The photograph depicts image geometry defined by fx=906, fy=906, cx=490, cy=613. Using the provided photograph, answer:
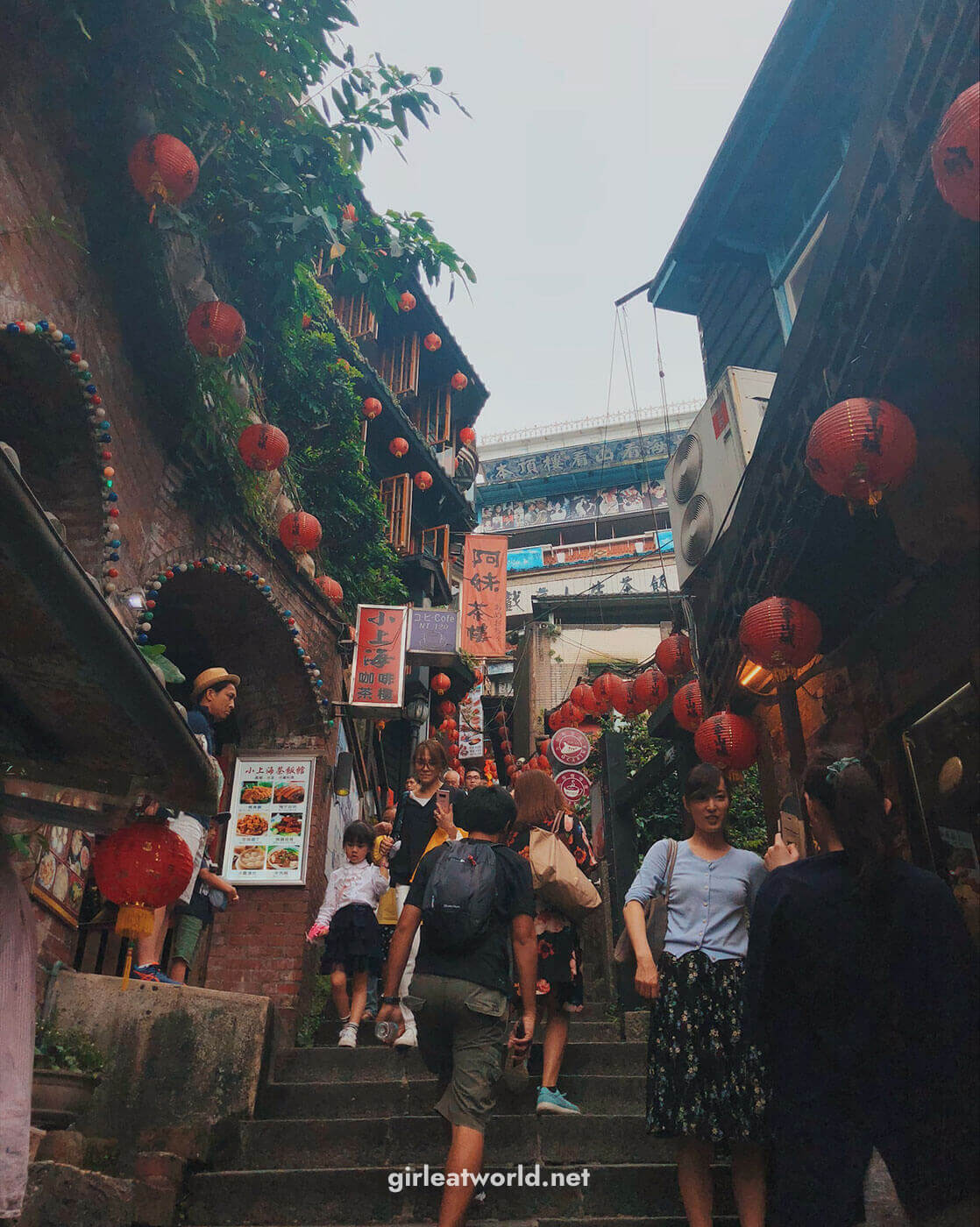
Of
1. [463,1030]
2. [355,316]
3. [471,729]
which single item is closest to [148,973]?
[463,1030]

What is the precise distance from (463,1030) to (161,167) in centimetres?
562

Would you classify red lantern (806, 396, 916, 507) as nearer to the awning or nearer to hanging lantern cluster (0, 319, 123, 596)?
the awning

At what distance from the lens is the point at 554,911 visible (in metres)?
5.35

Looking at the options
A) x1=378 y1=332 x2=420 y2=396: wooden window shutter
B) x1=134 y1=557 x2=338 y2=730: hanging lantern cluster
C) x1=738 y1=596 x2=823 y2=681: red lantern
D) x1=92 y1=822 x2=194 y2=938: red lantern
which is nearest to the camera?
x1=92 y1=822 x2=194 y2=938: red lantern

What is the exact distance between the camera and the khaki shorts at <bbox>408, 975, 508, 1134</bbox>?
143 inches

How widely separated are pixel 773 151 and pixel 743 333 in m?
2.09

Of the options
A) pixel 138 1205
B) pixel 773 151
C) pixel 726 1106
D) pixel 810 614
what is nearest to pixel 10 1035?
pixel 138 1205

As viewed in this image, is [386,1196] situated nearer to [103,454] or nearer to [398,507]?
[103,454]

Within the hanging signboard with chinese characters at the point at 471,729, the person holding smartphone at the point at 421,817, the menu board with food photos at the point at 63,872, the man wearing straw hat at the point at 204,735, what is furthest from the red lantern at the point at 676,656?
the hanging signboard with chinese characters at the point at 471,729

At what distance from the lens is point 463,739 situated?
73.1 feet

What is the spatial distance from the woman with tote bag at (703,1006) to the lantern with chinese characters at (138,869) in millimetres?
1835

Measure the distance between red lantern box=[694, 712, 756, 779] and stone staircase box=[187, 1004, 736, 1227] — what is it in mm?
2033

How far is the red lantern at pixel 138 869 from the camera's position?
128 inches

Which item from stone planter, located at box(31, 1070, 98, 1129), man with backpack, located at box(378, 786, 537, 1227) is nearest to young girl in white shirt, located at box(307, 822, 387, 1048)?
stone planter, located at box(31, 1070, 98, 1129)
